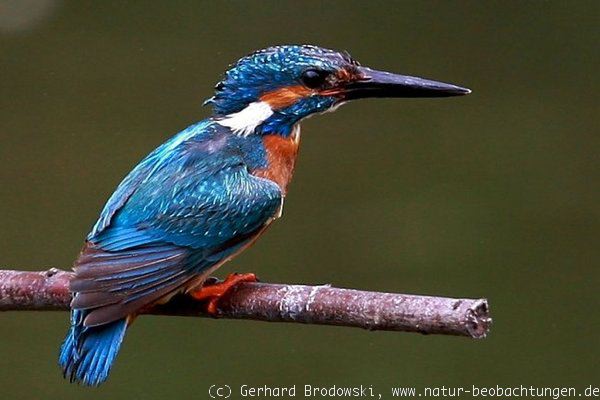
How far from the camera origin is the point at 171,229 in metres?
2.82

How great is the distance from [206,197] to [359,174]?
241 centimetres

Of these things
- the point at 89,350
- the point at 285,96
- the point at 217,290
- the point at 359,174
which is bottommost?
the point at 89,350

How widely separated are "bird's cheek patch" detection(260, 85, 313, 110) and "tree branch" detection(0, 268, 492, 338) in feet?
1.42

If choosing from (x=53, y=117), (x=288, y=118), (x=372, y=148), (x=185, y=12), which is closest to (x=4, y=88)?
(x=53, y=117)

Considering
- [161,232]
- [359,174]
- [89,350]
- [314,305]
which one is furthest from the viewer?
[359,174]

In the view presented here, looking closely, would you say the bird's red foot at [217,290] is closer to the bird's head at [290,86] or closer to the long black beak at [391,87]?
the bird's head at [290,86]

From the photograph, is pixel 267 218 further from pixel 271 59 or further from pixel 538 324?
pixel 538 324

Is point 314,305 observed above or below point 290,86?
below

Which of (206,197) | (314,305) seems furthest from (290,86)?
(314,305)

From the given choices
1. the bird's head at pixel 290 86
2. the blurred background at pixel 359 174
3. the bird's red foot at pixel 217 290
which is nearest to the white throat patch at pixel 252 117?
the bird's head at pixel 290 86

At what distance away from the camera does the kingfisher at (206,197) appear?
2693mm

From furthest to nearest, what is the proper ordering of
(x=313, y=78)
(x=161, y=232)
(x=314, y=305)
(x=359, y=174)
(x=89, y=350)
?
1. (x=359, y=174)
2. (x=313, y=78)
3. (x=161, y=232)
4. (x=89, y=350)
5. (x=314, y=305)

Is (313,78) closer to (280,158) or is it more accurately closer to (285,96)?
(285,96)

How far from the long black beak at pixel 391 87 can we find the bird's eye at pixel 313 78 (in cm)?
6
